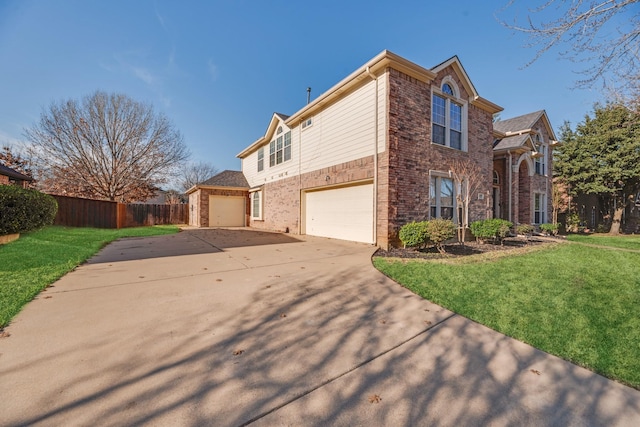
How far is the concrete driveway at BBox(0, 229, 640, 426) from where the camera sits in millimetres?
1891

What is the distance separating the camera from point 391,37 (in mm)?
10094

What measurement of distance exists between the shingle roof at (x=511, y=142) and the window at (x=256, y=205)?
48.6 ft

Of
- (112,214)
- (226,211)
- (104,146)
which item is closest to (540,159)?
(226,211)

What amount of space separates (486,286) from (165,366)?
5.02m

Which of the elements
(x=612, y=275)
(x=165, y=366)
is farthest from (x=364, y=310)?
(x=612, y=275)

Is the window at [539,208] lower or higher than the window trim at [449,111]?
lower


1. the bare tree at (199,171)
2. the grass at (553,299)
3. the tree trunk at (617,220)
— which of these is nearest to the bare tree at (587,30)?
the grass at (553,299)

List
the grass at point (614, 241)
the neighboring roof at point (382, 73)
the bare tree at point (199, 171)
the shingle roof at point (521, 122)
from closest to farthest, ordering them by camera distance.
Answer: the neighboring roof at point (382, 73) → the grass at point (614, 241) → the shingle roof at point (521, 122) → the bare tree at point (199, 171)

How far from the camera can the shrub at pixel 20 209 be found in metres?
7.85

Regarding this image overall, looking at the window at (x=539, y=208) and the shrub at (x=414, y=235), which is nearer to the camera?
the shrub at (x=414, y=235)

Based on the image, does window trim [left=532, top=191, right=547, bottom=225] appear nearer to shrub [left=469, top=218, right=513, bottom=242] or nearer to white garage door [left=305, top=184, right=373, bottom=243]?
shrub [left=469, top=218, right=513, bottom=242]

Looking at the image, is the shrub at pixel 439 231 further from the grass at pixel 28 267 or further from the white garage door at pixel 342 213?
the grass at pixel 28 267

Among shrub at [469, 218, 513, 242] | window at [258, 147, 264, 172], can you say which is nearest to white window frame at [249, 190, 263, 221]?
window at [258, 147, 264, 172]

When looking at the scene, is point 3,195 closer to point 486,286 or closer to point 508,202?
point 486,286
